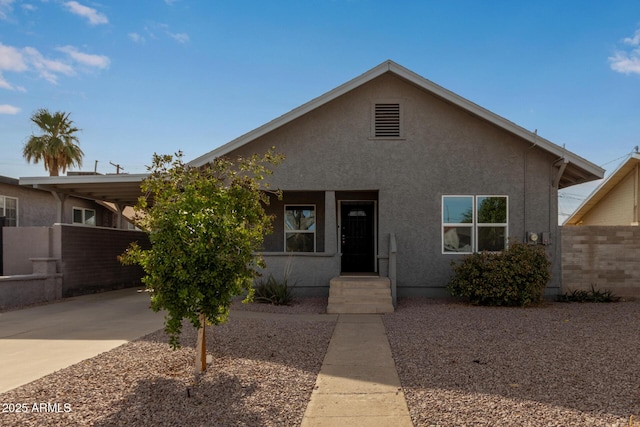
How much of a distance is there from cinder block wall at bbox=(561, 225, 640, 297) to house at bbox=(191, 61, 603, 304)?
17.0 inches

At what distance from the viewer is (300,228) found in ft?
46.7

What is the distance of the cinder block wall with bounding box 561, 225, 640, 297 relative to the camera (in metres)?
12.2

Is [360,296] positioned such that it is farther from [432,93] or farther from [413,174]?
[432,93]

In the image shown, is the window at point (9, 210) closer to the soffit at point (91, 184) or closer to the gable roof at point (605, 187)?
the soffit at point (91, 184)

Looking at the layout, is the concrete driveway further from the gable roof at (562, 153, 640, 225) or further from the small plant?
the gable roof at (562, 153, 640, 225)

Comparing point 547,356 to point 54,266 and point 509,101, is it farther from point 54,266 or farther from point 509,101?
point 509,101

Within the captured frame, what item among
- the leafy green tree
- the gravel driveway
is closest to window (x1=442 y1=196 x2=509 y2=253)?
the gravel driveway

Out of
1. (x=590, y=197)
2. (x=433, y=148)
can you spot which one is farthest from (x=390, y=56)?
(x=590, y=197)

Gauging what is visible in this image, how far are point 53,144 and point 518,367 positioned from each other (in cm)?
2844

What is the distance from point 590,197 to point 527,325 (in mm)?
15520

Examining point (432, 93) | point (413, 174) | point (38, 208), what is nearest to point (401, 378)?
point (413, 174)

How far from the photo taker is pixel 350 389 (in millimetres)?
5031

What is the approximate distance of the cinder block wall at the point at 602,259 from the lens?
12211 millimetres

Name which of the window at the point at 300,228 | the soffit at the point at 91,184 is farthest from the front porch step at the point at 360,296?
the soffit at the point at 91,184
